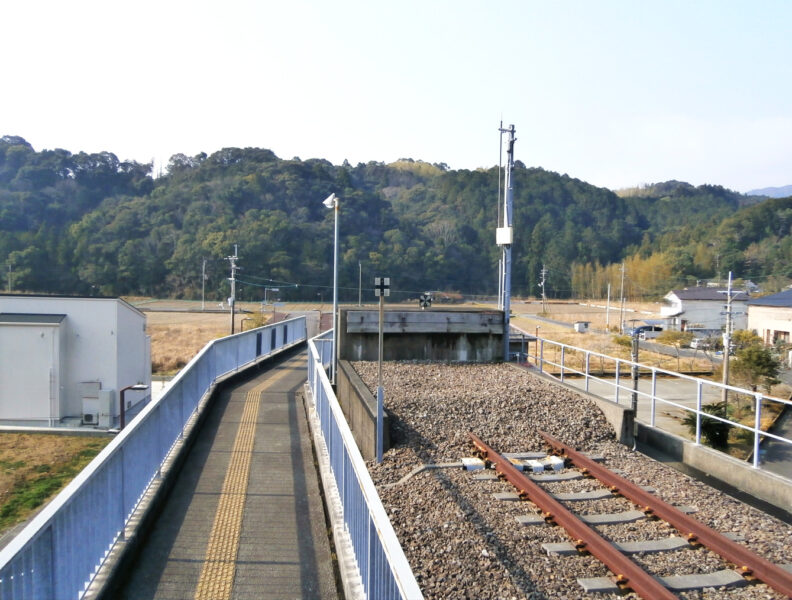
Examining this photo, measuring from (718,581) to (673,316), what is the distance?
70.8 m

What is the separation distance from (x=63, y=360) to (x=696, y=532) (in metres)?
21.5

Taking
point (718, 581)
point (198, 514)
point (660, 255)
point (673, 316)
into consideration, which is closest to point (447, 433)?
point (198, 514)

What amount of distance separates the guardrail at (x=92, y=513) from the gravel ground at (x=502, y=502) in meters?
2.41

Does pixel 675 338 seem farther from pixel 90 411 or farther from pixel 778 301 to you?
pixel 90 411

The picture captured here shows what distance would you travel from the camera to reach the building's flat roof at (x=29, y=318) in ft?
69.9

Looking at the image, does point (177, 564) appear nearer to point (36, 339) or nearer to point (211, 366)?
point (211, 366)

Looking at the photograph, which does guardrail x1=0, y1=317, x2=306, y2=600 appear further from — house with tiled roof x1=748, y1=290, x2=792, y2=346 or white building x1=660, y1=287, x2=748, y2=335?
white building x1=660, y1=287, x2=748, y2=335

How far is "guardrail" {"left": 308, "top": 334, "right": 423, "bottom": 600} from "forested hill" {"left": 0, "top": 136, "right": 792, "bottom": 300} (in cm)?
8859

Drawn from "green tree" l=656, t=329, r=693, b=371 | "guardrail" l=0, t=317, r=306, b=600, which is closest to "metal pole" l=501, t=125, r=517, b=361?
"guardrail" l=0, t=317, r=306, b=600

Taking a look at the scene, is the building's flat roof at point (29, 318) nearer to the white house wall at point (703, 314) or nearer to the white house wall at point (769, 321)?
the white house wall at point (769, 321)

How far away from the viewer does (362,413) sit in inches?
389

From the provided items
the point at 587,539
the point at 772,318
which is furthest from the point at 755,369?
the point at 587,539

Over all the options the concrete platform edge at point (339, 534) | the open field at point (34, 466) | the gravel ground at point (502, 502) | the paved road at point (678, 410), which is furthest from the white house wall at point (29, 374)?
the paved road at point (678, 410)

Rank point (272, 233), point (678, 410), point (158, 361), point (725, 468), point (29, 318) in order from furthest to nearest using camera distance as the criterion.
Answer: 1. point (272, 233)
2. point (158, 361)
3. point (678, 410)
4. point (29, 318)
5. point (725, 468)
